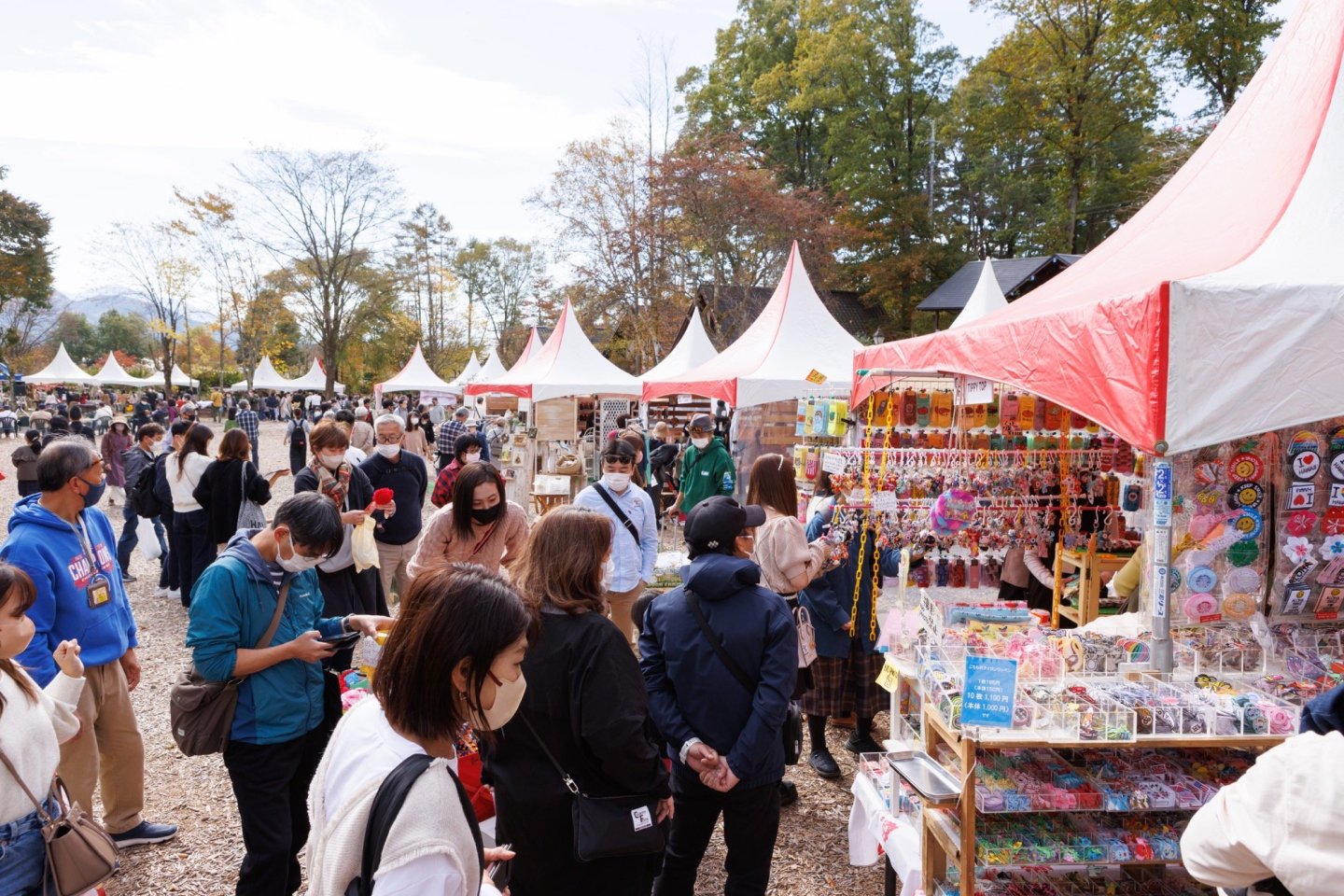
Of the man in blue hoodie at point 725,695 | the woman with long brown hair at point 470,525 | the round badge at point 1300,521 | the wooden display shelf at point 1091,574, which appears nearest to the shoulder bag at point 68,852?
the man in blue hoodie at point 725,695

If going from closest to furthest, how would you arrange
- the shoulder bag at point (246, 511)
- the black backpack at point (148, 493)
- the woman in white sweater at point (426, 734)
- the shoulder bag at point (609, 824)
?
the woman in white sweater at point (426, 734) → the shoulder bag at point (609, 824) → the shoulder bag at point (246, 511) → the black backpack at point (148, 493)

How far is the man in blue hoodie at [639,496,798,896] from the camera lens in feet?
8.05

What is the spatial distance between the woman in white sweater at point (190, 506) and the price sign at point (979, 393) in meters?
5.61

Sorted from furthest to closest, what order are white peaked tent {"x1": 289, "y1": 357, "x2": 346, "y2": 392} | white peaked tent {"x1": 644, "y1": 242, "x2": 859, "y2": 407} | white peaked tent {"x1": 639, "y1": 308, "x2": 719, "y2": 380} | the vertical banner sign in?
1. white peaked tent {"x1": 289, "y1": 357, "x2": 346, "y2": 392}
2. white peaked tent {"x1": 639, "y1": 308, "x2": 719, "y2": 380}
3. white peaked tent {"x1": 644, "y1": 242, "x2": 859, "y2": 407}
4. the vertical banner sign

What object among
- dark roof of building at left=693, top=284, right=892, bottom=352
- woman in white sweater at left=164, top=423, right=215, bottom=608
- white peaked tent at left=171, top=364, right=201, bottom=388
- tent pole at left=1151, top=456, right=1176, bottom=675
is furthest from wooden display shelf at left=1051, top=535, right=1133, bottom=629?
white peaked tent at left=171, top=364, right=201, bottom=388

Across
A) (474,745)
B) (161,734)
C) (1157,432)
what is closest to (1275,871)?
(1157,432)

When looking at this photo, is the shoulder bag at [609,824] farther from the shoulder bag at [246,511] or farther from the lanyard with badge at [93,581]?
the shoulder bag at [246,511]

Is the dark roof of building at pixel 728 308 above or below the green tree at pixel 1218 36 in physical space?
below

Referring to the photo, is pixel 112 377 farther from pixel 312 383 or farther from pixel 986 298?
pixel 986 298

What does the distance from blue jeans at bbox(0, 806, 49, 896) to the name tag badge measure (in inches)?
50.3

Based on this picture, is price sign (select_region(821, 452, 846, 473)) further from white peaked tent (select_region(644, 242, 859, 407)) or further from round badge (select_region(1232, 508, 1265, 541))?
white peaked tent (select_region(644, 242, 859, 407))

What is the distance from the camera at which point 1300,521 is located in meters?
3.01

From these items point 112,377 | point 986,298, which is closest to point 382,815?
point 986,298

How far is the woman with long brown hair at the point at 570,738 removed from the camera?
2.10 metres
